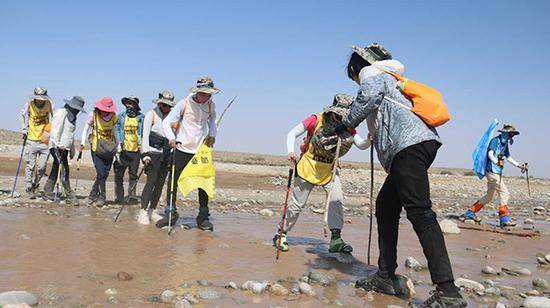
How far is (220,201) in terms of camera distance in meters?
A: 13.6

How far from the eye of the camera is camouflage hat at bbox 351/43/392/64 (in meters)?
4.70

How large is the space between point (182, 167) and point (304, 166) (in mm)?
2370

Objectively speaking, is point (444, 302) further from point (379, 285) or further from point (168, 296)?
point (168, 296)

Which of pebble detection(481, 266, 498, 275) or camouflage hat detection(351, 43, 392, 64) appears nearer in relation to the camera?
camouflage hat detection(351, 43, 392, 64)

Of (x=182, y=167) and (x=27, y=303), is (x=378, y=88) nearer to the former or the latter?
(x=27, y=303)

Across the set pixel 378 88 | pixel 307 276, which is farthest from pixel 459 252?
pixel 378 88

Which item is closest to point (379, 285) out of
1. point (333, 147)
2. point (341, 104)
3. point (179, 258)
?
point (333, 147)

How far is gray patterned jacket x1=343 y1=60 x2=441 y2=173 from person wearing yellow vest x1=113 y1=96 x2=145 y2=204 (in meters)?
7.36

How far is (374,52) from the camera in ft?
15.6

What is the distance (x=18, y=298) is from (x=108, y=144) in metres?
7.63

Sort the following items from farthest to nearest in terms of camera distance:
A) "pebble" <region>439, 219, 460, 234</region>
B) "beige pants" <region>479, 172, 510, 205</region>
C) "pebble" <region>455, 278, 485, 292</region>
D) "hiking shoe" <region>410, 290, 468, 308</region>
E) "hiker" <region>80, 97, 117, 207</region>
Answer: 1. "beige pants" <region>479, 172, 510, 205</region>
2. "hiker" <region>80, 97, 117, 207</region>
3. "pebble" <region>439, 219, 460, 234</region>
4. "pebble" <region>455, 278, 485, 292</region>
5. "hiking shoe" <region>410, 290, 468, 308</region>

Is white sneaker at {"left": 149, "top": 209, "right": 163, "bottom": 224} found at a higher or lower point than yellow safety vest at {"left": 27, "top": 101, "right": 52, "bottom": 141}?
lower

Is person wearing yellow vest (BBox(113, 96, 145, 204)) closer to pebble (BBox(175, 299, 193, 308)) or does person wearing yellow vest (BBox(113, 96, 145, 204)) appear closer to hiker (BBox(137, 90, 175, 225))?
hiker (BBox(137, 90, 175, 225))

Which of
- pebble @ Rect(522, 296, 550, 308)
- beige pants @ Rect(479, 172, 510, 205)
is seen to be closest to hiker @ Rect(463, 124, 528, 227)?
beige pants @ Rect(479, 172, 510, 205)
